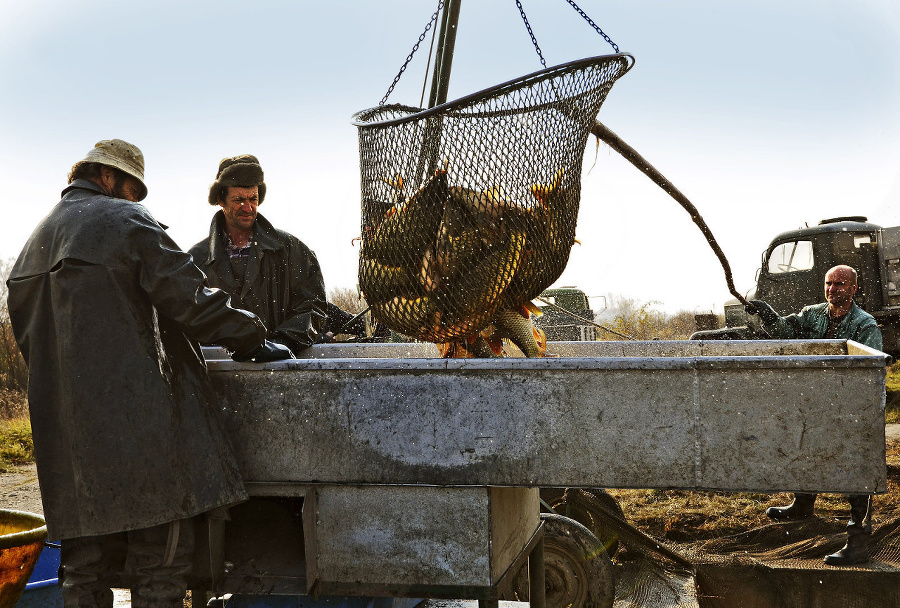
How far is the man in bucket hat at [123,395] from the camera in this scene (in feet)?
7.79

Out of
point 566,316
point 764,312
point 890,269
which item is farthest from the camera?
point 566,316

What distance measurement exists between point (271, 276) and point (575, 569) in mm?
2205

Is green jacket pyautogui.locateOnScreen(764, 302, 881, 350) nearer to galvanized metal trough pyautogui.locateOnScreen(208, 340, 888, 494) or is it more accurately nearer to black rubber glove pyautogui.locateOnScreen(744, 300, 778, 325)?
black rubber glove pyautogui.locateOnScreen(744, 300, 778, 325)

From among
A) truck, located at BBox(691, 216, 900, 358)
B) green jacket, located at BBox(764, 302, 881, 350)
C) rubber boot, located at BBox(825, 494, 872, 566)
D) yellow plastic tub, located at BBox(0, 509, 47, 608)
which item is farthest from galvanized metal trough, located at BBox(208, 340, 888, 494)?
truck, located at BBox(691, 216, 900, 358)

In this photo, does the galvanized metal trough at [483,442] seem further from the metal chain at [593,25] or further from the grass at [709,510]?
the grass at [709,510]

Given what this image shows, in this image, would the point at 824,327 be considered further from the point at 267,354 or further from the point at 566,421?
the point at 267,354

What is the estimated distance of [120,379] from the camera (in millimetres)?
2385

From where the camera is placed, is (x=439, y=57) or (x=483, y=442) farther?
(x=439, y=57)

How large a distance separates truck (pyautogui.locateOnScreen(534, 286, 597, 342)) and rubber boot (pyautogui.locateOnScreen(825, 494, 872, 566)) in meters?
6.81

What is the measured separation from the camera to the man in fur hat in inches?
152

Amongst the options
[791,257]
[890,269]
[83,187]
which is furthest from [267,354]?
[890,269]

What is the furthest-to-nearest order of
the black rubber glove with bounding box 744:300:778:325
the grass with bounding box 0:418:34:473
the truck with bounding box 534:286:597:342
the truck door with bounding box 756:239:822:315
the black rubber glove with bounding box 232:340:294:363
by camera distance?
the truck door with bounding box 756:239:822:315, the truck with bounding box 534:286:597:342, the grass with bounding box 0:418:34:473, the black rubber glove with bounding box 744:300:778:325, the black rubber glove with bounding box 232:340:294:363

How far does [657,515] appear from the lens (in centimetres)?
606

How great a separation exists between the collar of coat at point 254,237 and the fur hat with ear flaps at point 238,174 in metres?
0.14
